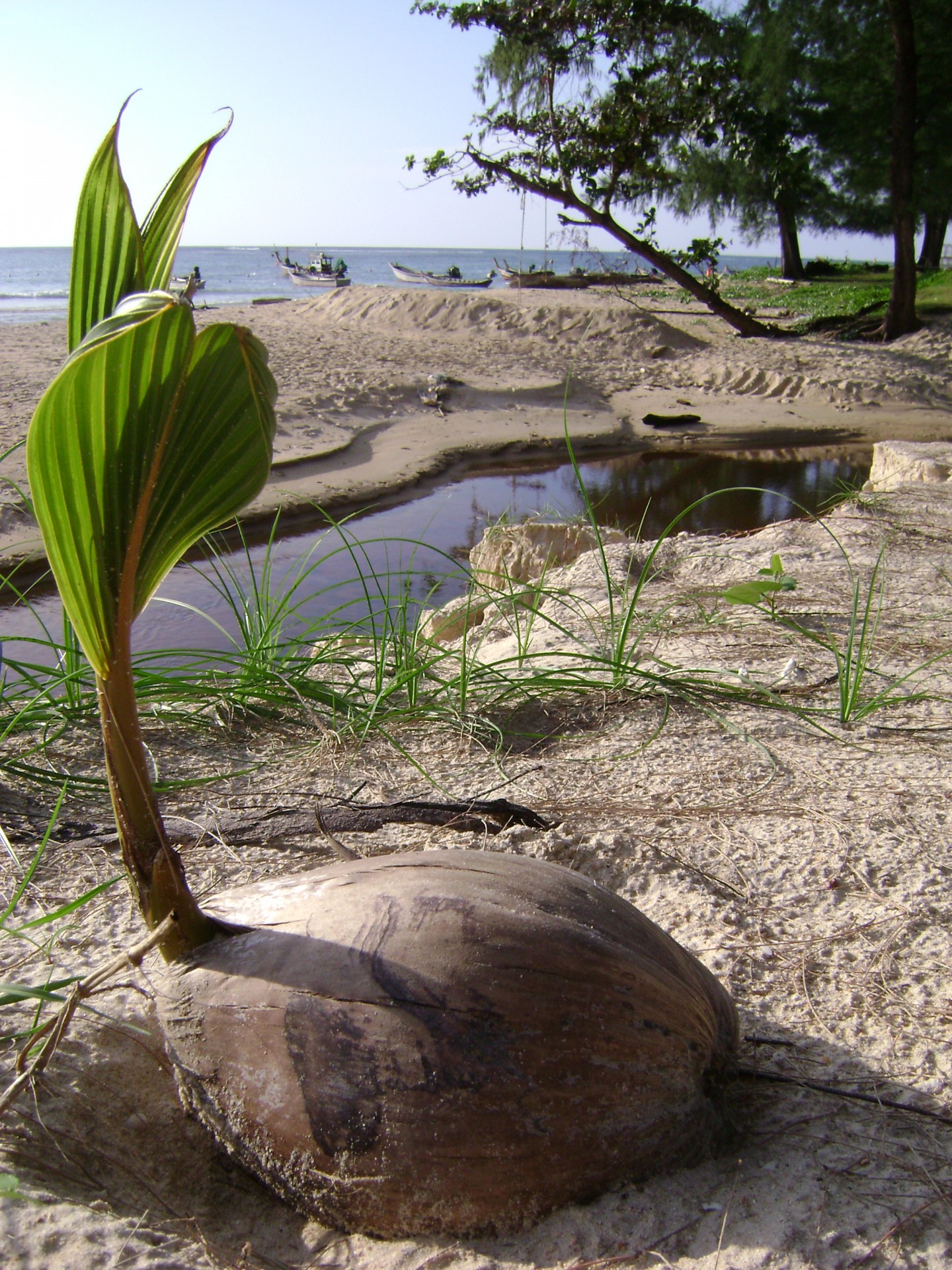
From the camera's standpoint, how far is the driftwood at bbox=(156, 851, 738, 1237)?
2.93 feet

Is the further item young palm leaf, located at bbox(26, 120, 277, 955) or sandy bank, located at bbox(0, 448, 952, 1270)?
sandy bank, located at bbox(0, 448, 952, 1270)

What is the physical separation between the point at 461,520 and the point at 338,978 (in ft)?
19.0

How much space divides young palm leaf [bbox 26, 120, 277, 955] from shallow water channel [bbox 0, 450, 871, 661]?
266 centimetres

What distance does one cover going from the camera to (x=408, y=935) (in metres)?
0.97

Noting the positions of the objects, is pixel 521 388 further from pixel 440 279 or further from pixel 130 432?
pixel 440 279

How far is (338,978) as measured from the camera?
958mm

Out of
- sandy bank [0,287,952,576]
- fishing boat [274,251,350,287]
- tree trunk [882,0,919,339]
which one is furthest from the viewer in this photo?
fishing boat [274,251,350,287]

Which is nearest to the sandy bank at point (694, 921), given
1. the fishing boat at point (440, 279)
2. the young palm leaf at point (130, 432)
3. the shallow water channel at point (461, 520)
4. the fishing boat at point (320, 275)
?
the young palm leaf at point (130, 432)

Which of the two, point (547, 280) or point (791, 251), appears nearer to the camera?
point (547, 280)

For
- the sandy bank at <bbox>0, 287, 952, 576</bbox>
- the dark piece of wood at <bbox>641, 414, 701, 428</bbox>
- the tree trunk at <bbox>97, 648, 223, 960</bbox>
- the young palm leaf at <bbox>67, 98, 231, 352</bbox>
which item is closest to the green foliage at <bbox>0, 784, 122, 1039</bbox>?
the tree trunk at <bbox>97, 648, 223, 960</bbox>

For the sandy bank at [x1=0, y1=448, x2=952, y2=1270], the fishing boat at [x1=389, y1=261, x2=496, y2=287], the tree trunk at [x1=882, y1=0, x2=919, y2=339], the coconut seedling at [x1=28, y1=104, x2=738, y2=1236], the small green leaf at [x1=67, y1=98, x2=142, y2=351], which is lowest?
the sandy bank at [x1=0, y1=448, x2=952, y2=1270]

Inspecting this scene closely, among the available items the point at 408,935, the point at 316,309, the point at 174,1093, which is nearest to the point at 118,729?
the point at 408,935

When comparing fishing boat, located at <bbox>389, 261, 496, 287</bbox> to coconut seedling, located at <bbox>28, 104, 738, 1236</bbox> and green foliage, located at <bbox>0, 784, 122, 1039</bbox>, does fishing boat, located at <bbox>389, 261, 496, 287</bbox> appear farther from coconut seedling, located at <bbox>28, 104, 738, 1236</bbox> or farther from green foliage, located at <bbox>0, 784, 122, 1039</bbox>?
coconut seedling, located at <bbox>28, 104, 738, 1236</bbox>

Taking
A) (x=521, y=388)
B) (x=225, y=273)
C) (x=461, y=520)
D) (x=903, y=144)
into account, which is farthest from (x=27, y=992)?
(x=225, y=273)
